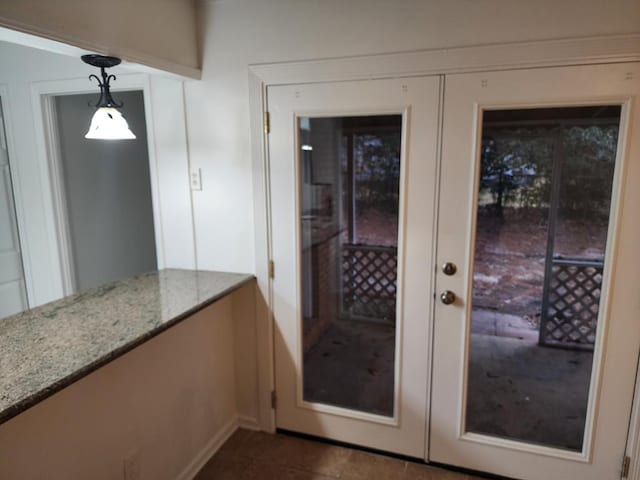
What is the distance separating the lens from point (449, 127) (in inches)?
72.0

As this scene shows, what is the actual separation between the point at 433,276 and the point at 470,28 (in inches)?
43.5

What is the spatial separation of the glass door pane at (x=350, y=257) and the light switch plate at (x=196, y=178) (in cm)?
58

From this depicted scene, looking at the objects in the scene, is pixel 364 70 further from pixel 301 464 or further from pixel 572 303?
pixel 301 464

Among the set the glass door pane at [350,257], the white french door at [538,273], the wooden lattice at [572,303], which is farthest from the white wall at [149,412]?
the wooden lattice at [572,303]

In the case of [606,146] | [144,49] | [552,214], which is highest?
[144,49]

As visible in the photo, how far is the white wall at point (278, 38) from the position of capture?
165cm

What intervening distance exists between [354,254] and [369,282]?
0.55 feet

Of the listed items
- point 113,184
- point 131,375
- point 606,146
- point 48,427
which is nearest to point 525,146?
point 606,146

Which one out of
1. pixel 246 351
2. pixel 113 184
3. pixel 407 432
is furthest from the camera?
pixel 113 184

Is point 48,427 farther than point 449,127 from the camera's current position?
No

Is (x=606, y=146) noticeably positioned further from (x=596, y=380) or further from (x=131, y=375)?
(x=131, y=375)

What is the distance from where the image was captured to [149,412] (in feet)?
5.87

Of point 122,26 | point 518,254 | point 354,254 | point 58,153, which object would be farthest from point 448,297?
point 58,153

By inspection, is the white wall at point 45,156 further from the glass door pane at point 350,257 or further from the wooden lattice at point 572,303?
the wooden lattice at point 572,303
